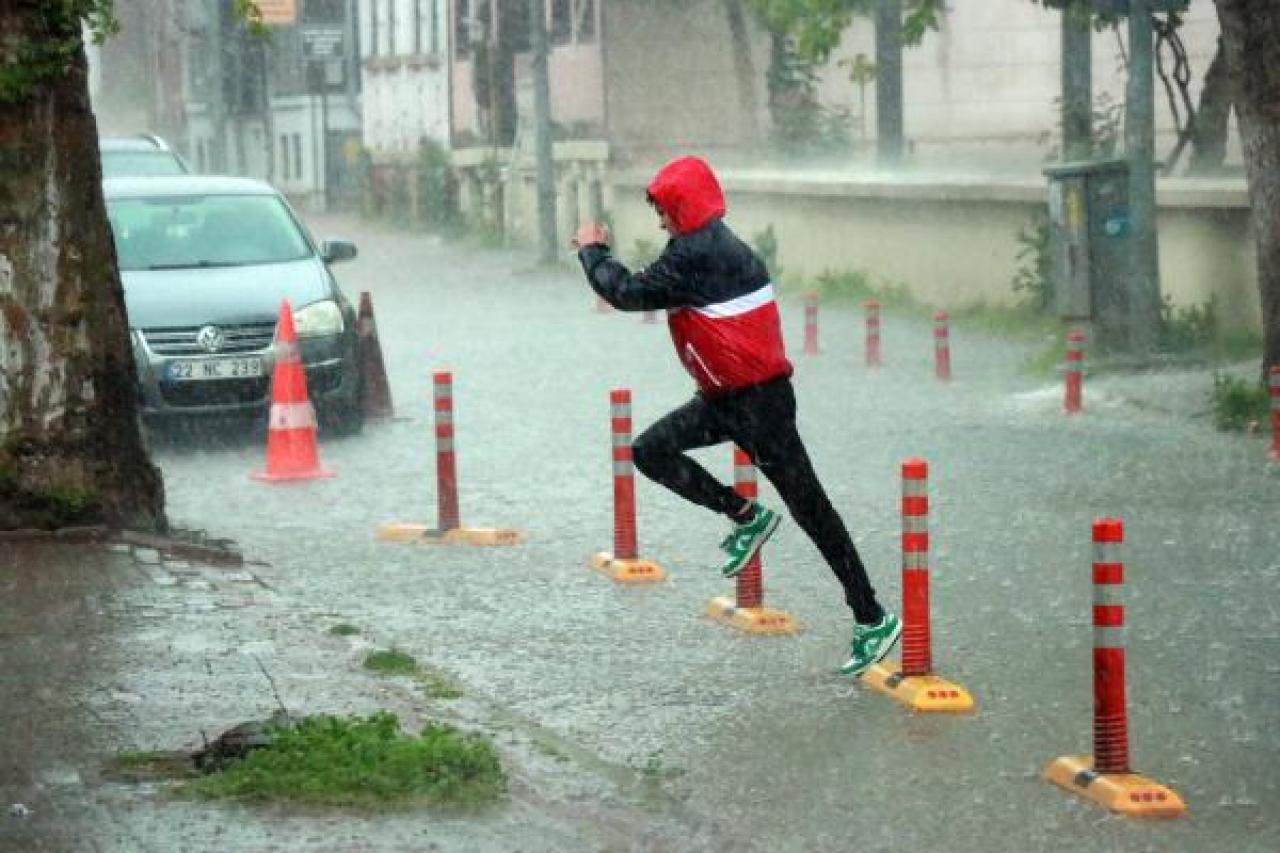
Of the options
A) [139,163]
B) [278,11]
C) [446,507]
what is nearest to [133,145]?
[139,163]

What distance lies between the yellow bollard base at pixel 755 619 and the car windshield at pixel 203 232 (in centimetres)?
859

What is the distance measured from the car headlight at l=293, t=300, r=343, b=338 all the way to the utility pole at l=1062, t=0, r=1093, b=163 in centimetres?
844

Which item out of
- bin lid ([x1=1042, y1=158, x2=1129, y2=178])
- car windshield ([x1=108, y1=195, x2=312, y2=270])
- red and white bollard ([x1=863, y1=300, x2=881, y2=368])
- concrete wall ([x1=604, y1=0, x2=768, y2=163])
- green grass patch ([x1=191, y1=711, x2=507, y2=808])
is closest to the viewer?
green grass patch ([x1=191, y1=711, x2=507, y2=808])

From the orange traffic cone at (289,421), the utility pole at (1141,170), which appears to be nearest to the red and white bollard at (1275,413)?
the utility pole at (1141,170)

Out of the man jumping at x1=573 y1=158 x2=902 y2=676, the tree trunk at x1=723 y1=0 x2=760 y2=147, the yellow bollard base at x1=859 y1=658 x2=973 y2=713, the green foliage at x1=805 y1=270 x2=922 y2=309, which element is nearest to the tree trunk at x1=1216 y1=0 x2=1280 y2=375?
the man jumping at x1=573 y1=158 x2=902 y2=676

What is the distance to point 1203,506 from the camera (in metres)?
14.2

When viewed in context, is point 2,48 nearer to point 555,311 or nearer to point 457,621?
point 457,621

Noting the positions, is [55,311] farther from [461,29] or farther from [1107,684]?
[461,29]

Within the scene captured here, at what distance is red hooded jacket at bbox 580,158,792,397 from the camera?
9438 millimetres

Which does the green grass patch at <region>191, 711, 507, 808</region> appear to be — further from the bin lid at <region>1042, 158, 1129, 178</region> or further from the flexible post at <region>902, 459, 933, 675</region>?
the bin lid at <region>1042, 158, 1129, 178</region>

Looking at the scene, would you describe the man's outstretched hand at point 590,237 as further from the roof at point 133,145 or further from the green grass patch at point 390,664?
the roof at point 133,145

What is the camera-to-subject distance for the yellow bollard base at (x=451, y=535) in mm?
13547

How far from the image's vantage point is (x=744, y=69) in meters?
44.2

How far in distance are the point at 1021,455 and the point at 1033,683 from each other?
7.29 m
